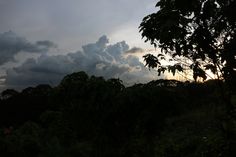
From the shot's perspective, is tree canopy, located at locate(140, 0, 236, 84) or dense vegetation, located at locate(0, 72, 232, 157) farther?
dense vegetation, located at locate(0, 72, 232, 157)

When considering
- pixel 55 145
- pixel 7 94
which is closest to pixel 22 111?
pixel 7 94

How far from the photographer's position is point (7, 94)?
57.6 metres

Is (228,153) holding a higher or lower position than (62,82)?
lower

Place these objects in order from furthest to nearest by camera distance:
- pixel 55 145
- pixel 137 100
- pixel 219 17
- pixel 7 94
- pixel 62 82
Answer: pixel 7 94
pixel 55 145
pixel 62 82
pixel 137 100
pixel 219 17

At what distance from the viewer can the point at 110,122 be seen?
30.0 feet

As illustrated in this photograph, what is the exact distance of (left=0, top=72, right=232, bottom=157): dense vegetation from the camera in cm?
862

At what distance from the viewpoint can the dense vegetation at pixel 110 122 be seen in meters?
8.62

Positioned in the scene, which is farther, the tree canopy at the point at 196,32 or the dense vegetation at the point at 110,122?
the dense vegetation at the point at 110,122

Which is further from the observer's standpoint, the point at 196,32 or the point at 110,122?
the point at 110,122

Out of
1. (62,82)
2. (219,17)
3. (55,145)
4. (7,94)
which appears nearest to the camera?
(219,17)

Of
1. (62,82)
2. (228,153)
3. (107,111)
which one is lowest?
(228,153)

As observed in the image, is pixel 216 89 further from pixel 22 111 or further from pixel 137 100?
pixel 22 111

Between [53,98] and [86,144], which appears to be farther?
[86,144]

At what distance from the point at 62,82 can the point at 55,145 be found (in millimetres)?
1567
